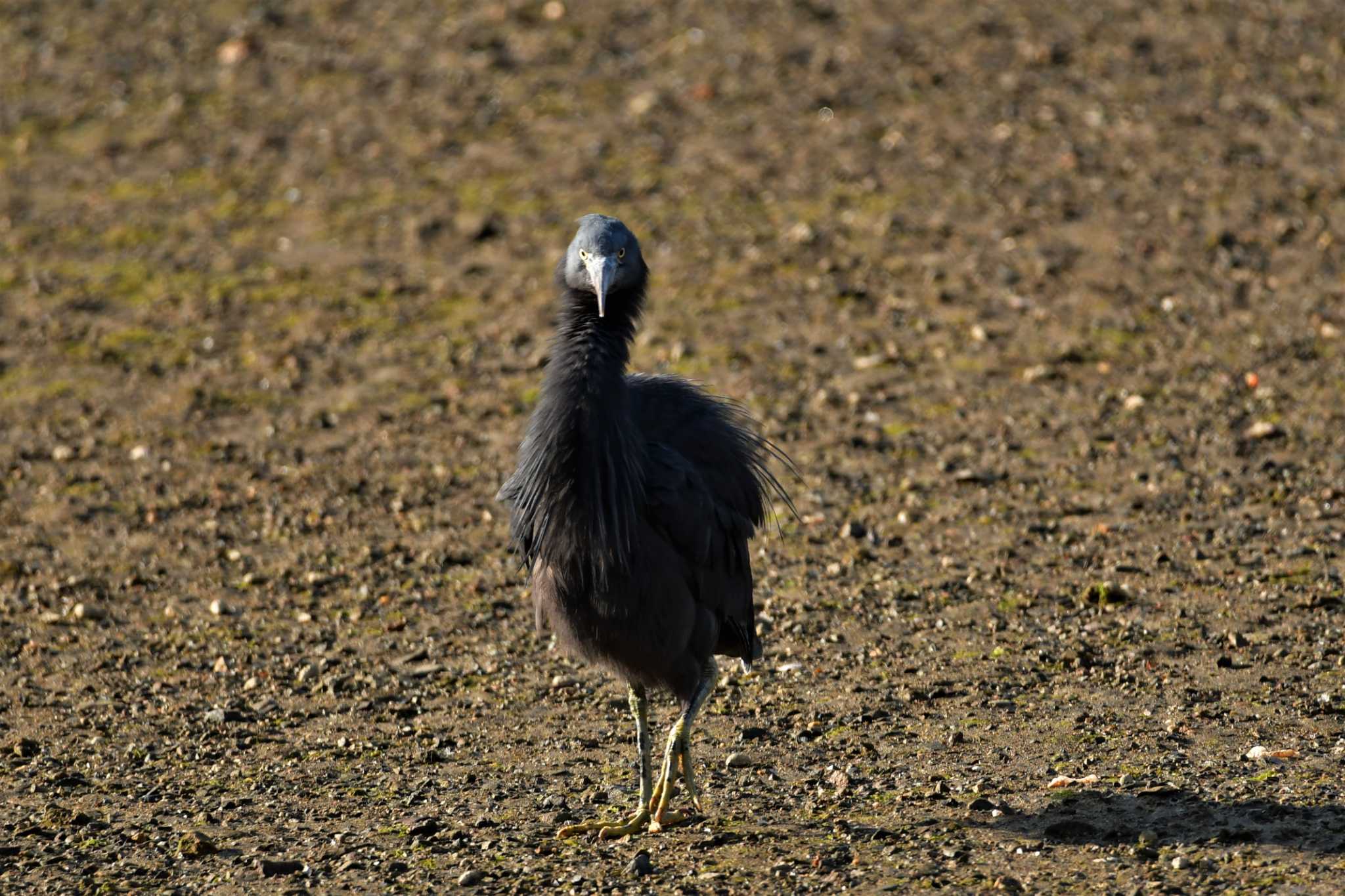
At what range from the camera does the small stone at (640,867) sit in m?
6.61

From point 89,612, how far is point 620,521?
14.0ft

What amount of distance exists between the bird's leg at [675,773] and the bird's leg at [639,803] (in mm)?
42

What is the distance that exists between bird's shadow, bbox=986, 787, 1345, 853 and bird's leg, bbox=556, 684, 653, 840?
58.4 inches

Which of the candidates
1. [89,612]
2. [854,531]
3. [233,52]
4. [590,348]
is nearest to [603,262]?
[590,348]

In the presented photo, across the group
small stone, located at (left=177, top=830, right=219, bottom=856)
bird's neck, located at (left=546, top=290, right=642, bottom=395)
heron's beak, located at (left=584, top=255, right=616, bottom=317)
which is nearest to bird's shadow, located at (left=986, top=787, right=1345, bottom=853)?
bird's neck, located at (left=546, top=290, right=642, bottom=395)

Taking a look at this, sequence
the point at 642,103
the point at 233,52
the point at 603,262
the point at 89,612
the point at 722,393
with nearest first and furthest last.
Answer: the point at 603,262 → the point at 89,612 → the point at 722,393 → the point at 642,103 → the point at 233,52

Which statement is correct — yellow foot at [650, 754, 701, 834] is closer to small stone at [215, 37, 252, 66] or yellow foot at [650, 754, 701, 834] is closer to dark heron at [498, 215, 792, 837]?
dark heron at [498, 215, 792, 837]

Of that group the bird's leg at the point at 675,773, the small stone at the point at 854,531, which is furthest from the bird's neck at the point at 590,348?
the small stone at the point at 854,531

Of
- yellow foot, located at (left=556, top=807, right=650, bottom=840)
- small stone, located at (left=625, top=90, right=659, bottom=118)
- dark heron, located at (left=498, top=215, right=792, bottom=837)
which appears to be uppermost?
small stone, located at (left=625, top=90, right=659, bottom=118)

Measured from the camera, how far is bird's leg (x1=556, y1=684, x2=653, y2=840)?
7.00 metres

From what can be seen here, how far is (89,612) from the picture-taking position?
31.4 feet

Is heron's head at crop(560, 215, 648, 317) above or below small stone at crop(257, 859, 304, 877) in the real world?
above

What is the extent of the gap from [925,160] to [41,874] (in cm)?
1056

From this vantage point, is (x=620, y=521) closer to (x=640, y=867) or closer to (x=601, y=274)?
(x=601, y=274)
